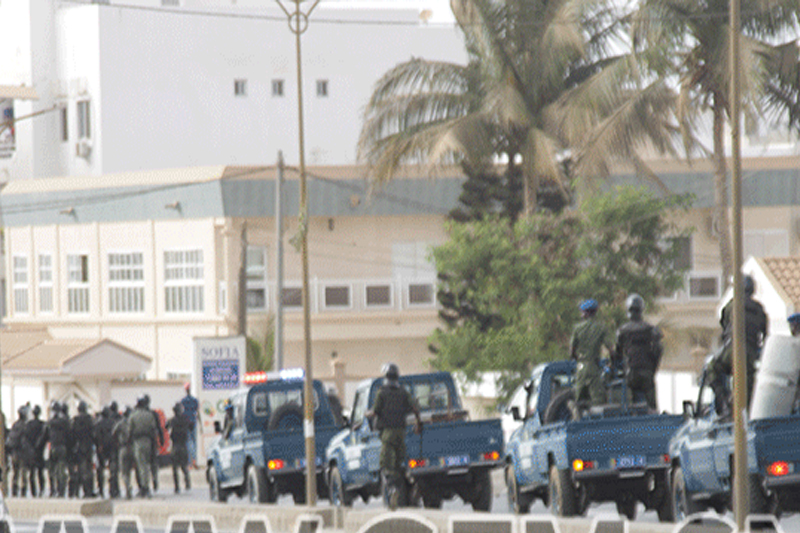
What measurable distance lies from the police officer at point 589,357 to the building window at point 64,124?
41.7m

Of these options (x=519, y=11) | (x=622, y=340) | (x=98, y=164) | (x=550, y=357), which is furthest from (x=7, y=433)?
(x=98, y=164)

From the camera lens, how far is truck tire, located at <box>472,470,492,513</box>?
21.1m

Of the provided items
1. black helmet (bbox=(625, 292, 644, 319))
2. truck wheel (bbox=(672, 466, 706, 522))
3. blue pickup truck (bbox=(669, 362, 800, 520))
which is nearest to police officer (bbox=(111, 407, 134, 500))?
black helmet (bbox=(625, 292, 644, 319))

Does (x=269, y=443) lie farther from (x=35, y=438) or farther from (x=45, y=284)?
(x=45, y=284)

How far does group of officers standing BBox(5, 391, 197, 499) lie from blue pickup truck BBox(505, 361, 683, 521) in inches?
391

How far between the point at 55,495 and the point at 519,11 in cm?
1457

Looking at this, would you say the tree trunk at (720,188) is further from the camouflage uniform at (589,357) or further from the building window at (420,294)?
the building window at (420,294)

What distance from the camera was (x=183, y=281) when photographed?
4859cm

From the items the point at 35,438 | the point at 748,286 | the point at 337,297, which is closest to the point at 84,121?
the point at 337,297

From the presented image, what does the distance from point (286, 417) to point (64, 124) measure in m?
35.3

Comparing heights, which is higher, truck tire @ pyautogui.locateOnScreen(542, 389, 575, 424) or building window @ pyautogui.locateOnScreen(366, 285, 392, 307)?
building window @ pyautogui.locateOnScreen(366, 285, 392, 307)

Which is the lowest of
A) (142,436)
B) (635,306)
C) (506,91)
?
(142,436)

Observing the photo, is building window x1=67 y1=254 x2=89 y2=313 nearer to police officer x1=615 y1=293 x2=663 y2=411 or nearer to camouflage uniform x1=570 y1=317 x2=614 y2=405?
camouflage uniform x1=570 y1=317 x2=614 y2=405

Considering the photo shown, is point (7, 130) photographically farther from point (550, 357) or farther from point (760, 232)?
point (550, 357)
